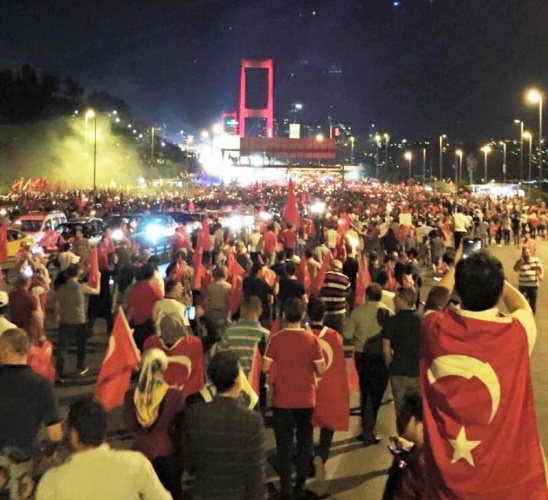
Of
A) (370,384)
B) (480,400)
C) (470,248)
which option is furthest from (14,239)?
(480,400)

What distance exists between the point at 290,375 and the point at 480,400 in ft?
9.98

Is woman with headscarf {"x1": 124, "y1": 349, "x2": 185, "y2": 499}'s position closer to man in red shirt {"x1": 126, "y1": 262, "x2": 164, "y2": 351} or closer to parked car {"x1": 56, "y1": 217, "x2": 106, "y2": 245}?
man in red shirt {"x1": 126, "y1": 262, "x2": 164, "y2": 351}

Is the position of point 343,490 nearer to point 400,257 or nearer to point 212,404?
point 212,404

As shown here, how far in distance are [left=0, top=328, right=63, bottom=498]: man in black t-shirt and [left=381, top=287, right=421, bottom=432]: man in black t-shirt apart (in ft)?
10.1

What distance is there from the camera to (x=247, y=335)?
606 centimetres

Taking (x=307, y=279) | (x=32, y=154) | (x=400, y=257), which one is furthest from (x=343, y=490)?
(x=32, y=154)

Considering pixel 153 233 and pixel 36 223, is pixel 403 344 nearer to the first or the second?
pixel 153 233

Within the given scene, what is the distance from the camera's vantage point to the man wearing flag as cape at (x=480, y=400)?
9.18 feet

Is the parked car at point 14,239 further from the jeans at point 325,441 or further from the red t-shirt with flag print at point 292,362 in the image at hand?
the red t-shirt with flag print at point 292,362

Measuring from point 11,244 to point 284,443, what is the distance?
2123cm

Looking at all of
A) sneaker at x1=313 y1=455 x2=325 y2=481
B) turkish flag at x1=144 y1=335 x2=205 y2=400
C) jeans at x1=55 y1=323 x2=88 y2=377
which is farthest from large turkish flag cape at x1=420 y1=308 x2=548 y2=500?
jeans at x1=55 y1=323 x2=88 y2=377

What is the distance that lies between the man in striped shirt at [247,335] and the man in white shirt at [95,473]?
8.76ft

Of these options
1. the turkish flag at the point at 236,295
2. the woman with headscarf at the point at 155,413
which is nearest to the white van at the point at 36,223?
the turkish flag at the point at 236,295

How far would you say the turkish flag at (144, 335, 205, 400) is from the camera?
222 inches
